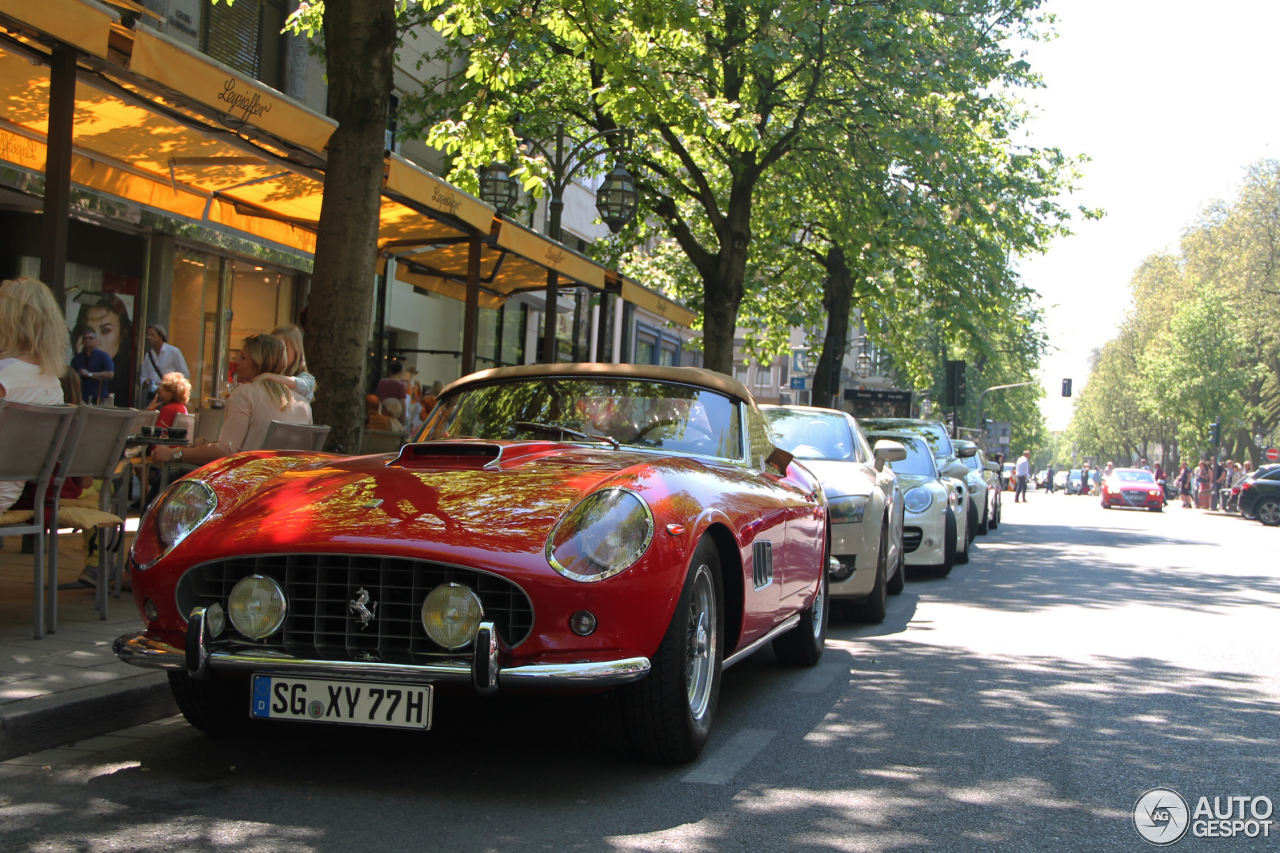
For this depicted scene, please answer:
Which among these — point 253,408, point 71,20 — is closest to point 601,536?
point 253,408

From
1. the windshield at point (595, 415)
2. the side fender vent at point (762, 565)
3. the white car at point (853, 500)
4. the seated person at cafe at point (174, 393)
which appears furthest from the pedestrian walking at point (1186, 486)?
the side fender vent at point (762, 565)

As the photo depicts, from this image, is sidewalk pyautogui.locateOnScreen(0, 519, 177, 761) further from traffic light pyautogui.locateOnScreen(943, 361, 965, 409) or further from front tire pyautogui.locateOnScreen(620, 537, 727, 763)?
traffic light pyautogui.locateOnScreen(943, 361, 965, 409)

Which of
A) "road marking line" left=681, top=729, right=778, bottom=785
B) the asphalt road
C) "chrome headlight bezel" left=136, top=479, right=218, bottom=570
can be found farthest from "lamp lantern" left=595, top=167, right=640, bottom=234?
"chrome headlight bezel" left=136, top=479, right=218, bottom=570

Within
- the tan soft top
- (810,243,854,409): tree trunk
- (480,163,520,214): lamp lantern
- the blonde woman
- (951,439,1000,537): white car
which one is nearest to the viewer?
the tan soft top

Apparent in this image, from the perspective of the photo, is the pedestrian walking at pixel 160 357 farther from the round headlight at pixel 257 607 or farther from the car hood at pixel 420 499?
the round headlight at pixel 257 607

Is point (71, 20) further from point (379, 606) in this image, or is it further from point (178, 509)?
point (379, 606)

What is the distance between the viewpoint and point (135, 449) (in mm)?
7719

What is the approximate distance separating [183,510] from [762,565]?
2.32 m

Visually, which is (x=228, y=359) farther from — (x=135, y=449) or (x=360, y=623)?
(x=360, y=623)

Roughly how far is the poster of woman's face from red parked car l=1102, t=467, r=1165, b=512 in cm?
3688

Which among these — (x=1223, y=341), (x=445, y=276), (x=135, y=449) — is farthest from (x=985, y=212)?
(x=1223, y=341)

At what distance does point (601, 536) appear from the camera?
13.0ft

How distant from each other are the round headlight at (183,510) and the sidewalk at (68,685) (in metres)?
0.74

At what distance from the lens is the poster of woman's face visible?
1467cm
